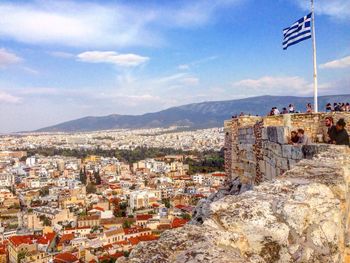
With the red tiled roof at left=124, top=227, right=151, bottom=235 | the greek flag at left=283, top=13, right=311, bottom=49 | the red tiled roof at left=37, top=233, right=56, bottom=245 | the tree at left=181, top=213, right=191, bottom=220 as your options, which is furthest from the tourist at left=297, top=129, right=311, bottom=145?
the red tiled roof at left=37, top=233, right=56, bottom=245

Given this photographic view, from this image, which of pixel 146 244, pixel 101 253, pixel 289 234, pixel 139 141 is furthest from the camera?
pixel 139 141

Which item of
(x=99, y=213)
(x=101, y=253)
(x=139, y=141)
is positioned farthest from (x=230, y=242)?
(x=139, y=141)

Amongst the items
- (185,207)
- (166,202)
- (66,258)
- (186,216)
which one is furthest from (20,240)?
(166,202)

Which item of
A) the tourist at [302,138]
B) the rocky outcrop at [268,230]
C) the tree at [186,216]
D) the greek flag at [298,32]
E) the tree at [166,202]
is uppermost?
the greek flag at [298,32]

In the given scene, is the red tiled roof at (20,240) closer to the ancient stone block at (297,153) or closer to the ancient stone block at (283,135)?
the ancient stone block at (283,135)

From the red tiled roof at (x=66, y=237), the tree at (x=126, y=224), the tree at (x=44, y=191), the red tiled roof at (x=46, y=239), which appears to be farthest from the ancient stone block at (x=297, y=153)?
the tree at (x=44, y=191)

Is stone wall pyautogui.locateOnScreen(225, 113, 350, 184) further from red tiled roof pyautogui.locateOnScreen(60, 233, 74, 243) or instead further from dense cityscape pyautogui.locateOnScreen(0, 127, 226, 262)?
red tiled roof pyautogui.locateOnScreen(60, 233, 74, 243)

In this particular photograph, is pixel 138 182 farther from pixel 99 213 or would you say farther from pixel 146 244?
pixel 146 244

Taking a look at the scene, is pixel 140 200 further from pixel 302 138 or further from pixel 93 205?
pixel 302 138
